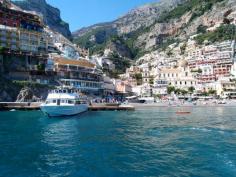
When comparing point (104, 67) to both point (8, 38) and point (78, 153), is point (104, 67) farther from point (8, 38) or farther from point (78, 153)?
point (78, 153)

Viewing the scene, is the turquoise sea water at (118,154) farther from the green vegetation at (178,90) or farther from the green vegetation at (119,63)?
the green vegetation at (119,63)

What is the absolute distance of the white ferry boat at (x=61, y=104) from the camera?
185 ft

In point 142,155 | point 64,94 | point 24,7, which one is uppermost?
point 24,7

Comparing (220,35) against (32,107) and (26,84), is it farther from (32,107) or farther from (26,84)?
(32,107)

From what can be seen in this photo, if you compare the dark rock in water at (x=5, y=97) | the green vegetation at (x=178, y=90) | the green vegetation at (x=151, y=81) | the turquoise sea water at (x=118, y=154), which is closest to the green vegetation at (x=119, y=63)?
the green vegetation at (x=151, y=81)

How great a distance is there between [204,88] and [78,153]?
396 feet

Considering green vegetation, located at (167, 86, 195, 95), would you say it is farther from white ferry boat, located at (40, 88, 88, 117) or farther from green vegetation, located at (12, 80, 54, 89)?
white ferry boat, located at (40, 88, 88, 117)

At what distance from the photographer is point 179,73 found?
153125mm

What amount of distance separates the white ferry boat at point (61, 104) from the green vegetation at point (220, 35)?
132 meters

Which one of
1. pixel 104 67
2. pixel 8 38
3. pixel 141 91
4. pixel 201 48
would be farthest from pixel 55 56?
pixel 201 48

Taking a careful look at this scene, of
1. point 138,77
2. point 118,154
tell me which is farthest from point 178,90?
point 118,154

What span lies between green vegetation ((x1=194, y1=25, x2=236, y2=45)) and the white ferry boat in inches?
5190

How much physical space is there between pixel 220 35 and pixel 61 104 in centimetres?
14060

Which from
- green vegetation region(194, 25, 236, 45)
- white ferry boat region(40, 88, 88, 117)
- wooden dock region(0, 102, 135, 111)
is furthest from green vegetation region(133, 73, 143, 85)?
white ferry boat region(40, 88, 88, 117)
